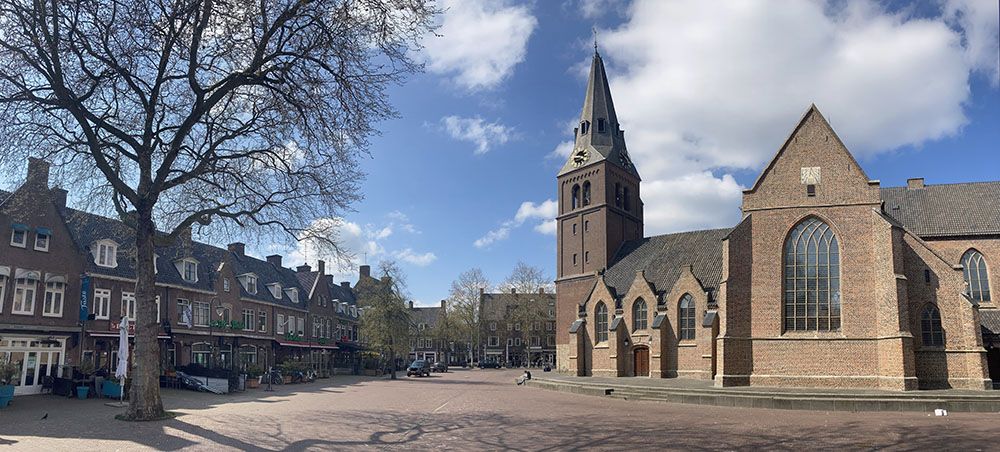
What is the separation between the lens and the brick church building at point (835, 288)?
28781mm

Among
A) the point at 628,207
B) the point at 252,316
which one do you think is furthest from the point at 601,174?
the point at 252,316

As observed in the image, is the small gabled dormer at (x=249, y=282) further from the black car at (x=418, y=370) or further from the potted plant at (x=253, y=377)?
the black car at (x=418, y=370)

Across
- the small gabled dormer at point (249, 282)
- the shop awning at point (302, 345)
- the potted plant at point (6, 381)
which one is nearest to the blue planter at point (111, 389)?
the potted plant at point (6, 381)

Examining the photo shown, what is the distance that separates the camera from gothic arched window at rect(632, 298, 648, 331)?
1645 inches

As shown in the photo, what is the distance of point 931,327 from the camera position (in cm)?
2933

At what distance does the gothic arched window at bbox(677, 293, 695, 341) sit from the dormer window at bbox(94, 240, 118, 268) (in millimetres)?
30610

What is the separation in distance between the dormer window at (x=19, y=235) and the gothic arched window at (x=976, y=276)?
45436 mm

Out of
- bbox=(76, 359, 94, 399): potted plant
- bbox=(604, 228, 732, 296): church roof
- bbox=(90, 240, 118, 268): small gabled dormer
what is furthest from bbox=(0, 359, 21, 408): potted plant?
bbox=(604, 228, 732, 296): church roof

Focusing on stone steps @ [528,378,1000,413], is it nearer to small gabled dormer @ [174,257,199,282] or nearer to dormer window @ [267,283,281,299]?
small gabled dormer @ [174,257,199,282]

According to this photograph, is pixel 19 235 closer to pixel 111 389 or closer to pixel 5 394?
pixel 111 389

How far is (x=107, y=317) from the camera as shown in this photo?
32156mm

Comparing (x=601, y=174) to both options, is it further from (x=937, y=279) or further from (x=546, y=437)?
(x=546, y=437)

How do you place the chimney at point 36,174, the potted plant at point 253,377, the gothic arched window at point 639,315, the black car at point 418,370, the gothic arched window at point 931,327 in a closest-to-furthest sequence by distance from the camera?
the chimney at point 36,174, the gothic arched window at point 931,327, the potted plant at point 253,377, the gothic arched window at point 639,315, the black car at point 418,370

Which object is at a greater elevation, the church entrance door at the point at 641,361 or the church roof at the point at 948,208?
the church roof at the point at 948,208
